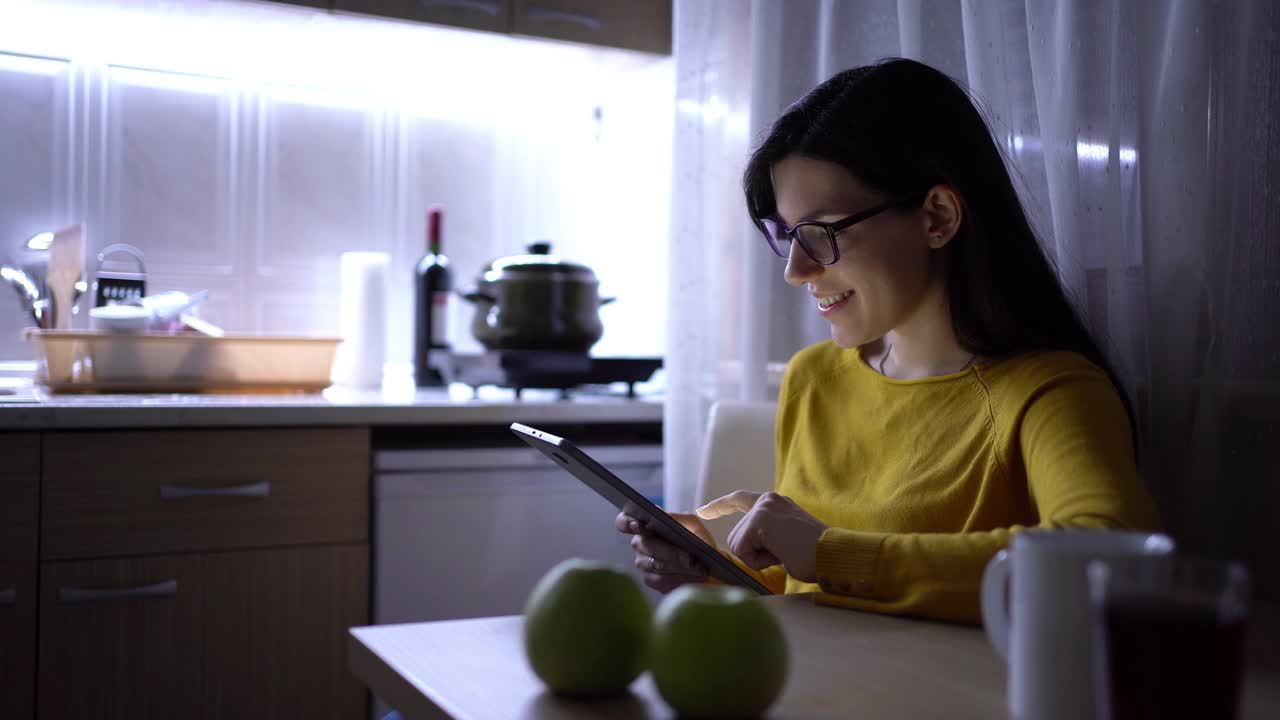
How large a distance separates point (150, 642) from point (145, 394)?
1.67 feet

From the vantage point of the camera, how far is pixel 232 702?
1.76 metres

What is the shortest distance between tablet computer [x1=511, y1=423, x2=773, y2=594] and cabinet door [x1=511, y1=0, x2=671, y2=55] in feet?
5.25

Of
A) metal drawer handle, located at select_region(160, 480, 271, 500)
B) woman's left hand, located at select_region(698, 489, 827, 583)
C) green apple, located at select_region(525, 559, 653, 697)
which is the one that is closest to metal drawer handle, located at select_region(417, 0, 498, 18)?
metal drawer handle, located at select_region(160, 480, 271, 500)

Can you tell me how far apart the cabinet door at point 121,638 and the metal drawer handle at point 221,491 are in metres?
0.10

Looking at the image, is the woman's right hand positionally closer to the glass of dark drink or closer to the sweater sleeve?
the sweater sleeve

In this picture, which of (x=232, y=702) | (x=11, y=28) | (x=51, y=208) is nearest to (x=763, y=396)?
(x=232, y=702)

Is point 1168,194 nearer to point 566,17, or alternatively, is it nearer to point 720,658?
point 720,658

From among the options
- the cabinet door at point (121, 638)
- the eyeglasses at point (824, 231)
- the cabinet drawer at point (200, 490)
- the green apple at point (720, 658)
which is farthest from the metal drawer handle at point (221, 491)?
the green apple at point (720, 658)

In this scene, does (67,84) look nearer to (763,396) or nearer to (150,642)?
(150,642)

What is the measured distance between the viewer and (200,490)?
5.74 ft

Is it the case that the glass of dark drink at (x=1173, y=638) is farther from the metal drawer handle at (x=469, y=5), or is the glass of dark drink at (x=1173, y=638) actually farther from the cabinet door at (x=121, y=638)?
the metal drawer handle at (x=469, y=5)

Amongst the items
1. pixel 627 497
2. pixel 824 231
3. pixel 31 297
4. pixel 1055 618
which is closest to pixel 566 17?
pixel 31 297

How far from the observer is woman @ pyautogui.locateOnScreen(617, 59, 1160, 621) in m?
1.12

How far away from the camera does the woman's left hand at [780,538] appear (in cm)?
96
